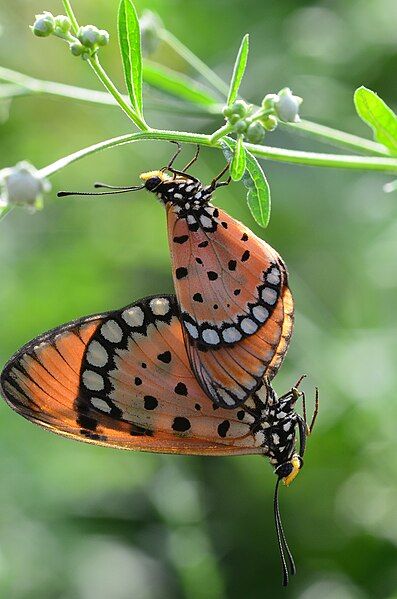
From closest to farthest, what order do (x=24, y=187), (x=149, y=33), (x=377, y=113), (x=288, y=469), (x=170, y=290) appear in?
(x=24, y=187), (x=377, y=113), (x=288, y=469), (x=149, y=33), (x=170, y=290)

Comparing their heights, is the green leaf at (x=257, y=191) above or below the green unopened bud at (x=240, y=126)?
below

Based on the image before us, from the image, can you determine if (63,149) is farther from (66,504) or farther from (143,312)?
(143,312)

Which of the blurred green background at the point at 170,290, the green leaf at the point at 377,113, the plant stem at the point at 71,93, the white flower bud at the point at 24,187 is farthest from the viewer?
the blurred green background at the point at 170,290

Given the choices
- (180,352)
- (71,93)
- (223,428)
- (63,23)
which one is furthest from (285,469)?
(63,23)

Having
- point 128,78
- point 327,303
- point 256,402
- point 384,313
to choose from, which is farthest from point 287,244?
point 128,78

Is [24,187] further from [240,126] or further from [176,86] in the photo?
[176,86]

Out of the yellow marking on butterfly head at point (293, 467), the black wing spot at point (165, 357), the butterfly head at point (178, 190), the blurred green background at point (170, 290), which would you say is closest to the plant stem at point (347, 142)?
the butterfly head at point (178, 190)

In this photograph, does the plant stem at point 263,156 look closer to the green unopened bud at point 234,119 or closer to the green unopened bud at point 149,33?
the green unopened bud at point 234,119

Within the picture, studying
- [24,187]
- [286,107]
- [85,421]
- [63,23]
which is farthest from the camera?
[85,421]
